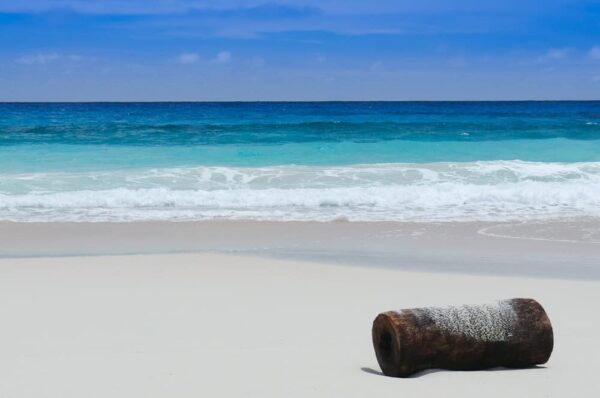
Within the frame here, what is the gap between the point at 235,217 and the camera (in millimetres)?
11500

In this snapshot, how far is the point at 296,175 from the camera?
17688mm

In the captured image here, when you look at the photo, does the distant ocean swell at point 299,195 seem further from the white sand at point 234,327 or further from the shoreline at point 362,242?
the white sand at point 234,327

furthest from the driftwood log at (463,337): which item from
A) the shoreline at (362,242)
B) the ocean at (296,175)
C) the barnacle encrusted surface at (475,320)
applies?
the ocean at (296,175)

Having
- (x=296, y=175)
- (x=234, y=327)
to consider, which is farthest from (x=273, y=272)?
(x=296, y=175)

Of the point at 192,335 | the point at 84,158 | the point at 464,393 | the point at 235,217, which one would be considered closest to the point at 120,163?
the point at 84,158

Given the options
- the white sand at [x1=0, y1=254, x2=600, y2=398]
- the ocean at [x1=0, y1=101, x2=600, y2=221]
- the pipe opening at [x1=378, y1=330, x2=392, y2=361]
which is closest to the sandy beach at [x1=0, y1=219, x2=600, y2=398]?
the white sand at [x1=0, y1=254, x2=600, y2=398]

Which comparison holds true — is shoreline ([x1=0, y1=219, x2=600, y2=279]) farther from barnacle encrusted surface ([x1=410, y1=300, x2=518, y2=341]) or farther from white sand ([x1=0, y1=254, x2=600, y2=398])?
barnacle encrusted surface ([x1=410, y1=300, x2=518, y2=341])

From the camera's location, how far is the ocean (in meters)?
12.3

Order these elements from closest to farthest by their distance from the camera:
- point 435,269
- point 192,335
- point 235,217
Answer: point 192,335
point 435,269
point 235,217

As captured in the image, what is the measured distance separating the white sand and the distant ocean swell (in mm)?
4069

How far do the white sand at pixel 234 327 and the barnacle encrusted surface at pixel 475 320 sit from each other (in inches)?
8.8

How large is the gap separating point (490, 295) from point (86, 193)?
30.1 feet

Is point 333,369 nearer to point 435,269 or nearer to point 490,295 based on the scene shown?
point 490,295

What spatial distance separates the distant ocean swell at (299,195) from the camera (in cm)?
1181
